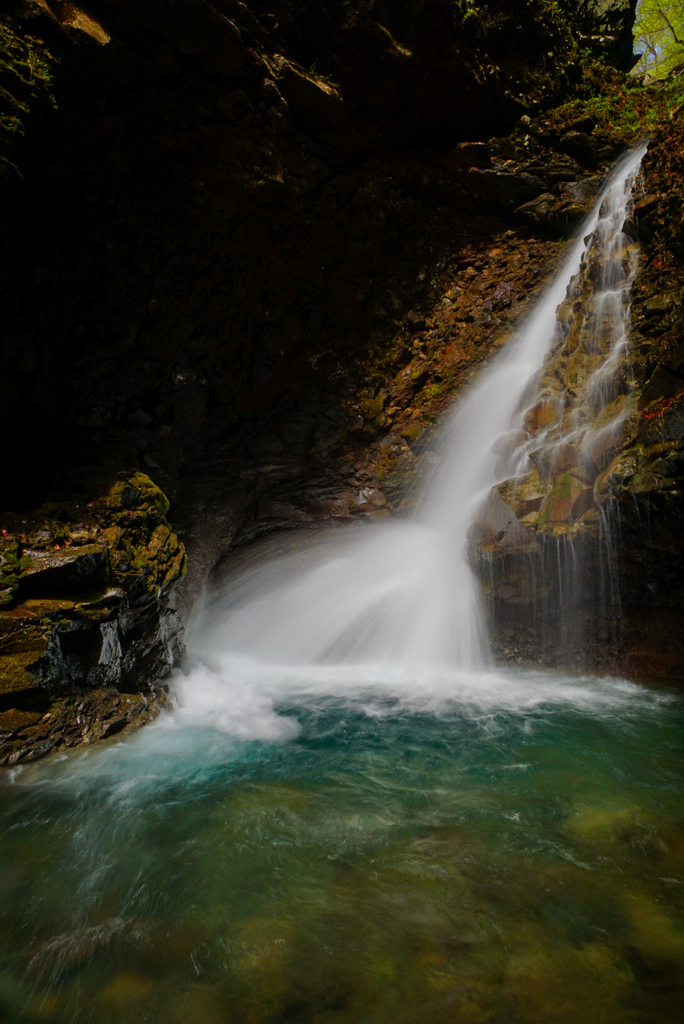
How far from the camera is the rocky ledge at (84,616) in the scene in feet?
16.3

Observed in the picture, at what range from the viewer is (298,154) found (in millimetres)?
9125

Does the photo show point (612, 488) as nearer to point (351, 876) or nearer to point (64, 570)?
point (351, 876)

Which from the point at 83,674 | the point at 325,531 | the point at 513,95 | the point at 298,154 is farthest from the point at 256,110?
the point at 83,674

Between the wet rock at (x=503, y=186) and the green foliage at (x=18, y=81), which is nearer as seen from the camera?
the green foliage at (x=18, y=81)

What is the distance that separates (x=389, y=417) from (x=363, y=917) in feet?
28.8

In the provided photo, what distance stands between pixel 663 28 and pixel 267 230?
14.0 metres

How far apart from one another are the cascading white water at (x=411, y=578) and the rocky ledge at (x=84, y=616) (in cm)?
242

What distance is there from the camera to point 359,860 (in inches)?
129

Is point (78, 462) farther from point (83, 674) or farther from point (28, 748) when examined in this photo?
point (28, 748)

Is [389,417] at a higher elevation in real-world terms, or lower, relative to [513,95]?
lower

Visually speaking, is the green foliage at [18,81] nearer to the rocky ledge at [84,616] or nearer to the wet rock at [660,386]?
the rocky ledge at [84,616]

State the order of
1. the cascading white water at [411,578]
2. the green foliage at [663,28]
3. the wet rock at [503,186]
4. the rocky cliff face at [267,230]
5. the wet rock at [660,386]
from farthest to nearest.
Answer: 1. the green foliage at [663,28]
2. the wet rock at [503,186]
3. the cascading white water at [411,578]
4. the rocky cliff face at [267,230]
5. the wet rock at [660,386]

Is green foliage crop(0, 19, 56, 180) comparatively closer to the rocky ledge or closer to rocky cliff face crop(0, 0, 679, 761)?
rocky cliff face crop(0, 0, 679, 761)

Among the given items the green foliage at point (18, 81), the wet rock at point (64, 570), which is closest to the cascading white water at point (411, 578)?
the wet rock at point (64, 570)
